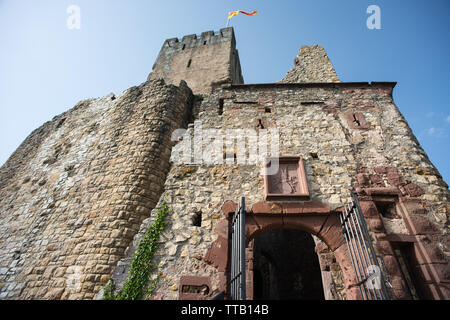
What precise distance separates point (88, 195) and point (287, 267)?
6990 millimetres

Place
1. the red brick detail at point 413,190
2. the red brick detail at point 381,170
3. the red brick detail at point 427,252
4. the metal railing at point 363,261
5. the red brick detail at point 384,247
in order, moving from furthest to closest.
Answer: the red brick detail at point 381,170 < the red brick detail at point 413,190 < the red brick detail at point 384,247 < the red brick detail at point 427,252 < the metal railing at point 363,261

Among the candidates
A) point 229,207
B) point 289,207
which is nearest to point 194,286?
point 229,207

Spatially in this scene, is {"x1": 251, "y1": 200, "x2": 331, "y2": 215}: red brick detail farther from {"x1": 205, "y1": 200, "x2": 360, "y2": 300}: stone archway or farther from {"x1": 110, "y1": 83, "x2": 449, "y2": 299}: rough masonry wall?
{"x1": 110, "y1": 83, "x2": 449, "y2": 299}: rough masonry wall

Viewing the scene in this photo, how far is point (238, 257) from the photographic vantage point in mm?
3363

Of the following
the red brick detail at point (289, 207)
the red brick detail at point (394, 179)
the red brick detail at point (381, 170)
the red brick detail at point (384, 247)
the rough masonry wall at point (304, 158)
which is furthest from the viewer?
the red brick detail at point (381, 170)

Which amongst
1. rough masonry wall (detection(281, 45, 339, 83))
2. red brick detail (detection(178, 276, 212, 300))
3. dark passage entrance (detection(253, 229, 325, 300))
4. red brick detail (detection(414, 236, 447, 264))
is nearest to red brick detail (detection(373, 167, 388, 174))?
red brick detail (detection(414, 236, 447, 264))

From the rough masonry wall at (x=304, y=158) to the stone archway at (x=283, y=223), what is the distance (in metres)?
0.12

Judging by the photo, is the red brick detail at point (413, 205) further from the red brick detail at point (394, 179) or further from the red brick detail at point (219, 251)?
the red brick detail at point (219, 251)

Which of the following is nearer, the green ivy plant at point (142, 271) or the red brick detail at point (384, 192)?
the green ivy plant at point (142, 271)

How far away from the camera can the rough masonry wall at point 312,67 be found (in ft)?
25.1

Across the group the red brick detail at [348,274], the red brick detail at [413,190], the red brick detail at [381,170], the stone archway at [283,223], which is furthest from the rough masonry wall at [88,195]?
the red brick detail at [413,190]

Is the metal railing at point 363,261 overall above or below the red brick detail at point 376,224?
below

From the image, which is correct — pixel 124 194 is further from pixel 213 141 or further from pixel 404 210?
pixel 404 210
